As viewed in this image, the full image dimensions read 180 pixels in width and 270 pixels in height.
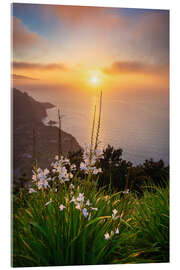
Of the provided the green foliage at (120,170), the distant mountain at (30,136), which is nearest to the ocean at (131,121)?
the green foliage at (120,170)

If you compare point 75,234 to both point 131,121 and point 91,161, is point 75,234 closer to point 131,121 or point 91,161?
point 91,161

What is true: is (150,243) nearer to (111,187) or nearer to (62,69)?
(111,187)

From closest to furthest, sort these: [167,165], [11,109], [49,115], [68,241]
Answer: [68,241] < [11,109] < [49,115] < [167,165]

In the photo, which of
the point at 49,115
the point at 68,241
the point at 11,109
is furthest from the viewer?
the point at 49,115

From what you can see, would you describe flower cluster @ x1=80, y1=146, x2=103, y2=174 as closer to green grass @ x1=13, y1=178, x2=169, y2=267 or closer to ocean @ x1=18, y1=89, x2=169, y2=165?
green grass @ x1=13, y1=178, x2=169, y2=267

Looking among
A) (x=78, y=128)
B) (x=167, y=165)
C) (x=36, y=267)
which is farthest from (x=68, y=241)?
(x=167, y=165)

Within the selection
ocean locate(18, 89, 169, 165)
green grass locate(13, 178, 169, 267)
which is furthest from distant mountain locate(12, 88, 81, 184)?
green grass locate(13, 178, 169, 267)
